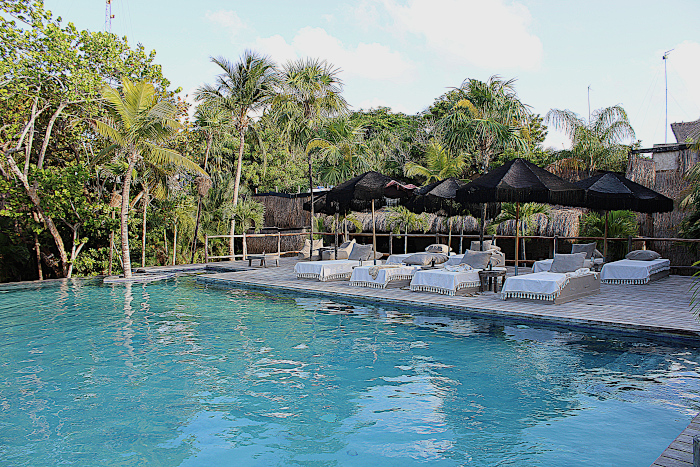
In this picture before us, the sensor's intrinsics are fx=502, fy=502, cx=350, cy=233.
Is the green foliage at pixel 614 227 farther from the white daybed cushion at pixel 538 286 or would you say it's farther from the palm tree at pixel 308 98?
the palm tree at pixel 308 98

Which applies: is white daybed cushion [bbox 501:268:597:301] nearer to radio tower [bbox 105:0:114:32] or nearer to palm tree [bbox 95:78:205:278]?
palm tree [bbox 95:78:205:278]

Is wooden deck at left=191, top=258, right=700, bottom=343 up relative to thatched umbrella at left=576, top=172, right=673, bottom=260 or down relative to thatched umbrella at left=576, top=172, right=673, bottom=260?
down

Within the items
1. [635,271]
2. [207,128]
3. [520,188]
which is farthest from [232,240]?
[635,271]

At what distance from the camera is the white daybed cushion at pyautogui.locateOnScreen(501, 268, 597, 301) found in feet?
29.5

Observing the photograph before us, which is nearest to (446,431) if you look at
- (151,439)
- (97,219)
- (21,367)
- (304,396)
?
(304,396)

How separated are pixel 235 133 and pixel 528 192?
51.2 feet

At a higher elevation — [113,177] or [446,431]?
[113,177]

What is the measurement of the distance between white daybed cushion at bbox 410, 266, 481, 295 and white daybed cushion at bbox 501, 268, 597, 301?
0.97 meters

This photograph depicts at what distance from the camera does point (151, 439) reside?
4.46 meters

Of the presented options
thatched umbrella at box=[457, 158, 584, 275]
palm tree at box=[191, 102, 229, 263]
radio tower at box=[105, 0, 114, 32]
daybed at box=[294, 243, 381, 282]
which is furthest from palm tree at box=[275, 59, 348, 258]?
thatched umbrella at box=[457, 158, 584, 275]

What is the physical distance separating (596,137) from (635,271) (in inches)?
411

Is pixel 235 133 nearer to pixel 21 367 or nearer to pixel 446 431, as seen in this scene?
pixel 21 367

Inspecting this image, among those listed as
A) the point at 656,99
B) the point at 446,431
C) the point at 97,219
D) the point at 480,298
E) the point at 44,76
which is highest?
the point at 656,99

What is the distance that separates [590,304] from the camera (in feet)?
28.9
